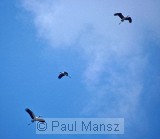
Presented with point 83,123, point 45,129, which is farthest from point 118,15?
point 45,129

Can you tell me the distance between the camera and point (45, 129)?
1056 cm

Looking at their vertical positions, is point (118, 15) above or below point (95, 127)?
above

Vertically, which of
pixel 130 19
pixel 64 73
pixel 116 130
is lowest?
pixel 116 130

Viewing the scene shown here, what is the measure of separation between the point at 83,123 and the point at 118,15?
3538mm

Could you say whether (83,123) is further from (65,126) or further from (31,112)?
(31,112)

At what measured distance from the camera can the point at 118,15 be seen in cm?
1090

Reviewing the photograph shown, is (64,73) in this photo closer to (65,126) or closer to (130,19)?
(65,126)

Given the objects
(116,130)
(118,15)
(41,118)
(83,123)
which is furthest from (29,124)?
(118,15)

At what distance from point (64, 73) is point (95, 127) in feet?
6.33

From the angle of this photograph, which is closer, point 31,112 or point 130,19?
point 31,112

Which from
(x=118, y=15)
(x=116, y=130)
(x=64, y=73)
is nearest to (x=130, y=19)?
(x=118, y=15)

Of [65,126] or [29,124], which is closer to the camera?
[65,126]

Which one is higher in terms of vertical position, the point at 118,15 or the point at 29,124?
the point at 118,15

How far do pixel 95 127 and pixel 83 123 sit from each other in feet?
1.26
